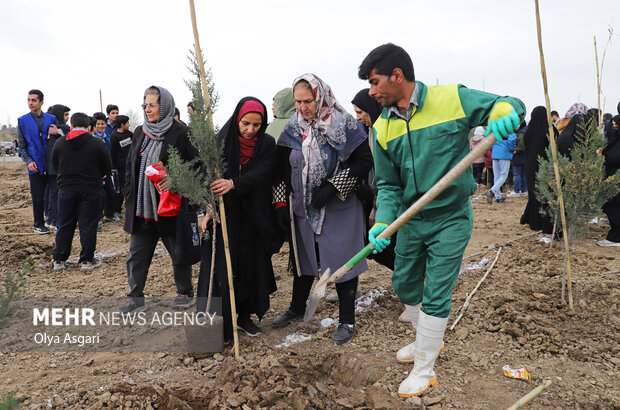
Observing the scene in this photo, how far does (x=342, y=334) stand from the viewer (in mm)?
3580

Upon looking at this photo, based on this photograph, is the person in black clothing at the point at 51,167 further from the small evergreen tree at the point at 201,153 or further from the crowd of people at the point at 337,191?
the small evergreen tree at the point at 201,153

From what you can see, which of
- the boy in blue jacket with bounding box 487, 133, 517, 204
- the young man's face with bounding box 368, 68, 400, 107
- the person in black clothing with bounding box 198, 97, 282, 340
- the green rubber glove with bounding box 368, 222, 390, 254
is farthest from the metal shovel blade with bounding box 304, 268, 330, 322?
the boy in blue jacket with bounding box 487, 133, 517, 204

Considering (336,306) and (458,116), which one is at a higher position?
(458,116)

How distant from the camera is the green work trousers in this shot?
2652mm

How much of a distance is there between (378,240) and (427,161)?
1.76 ft

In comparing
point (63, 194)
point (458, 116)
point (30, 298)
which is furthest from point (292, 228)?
point (63, 194)

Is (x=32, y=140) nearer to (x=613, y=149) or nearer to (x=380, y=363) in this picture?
(x=380, y=363)

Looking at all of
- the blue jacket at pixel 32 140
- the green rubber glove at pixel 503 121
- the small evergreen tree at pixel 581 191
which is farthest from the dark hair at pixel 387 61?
the blue jacket at pixel 32 140

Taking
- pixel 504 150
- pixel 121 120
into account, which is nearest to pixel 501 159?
pixel 504 150

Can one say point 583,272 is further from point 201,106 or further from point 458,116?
point 201,106

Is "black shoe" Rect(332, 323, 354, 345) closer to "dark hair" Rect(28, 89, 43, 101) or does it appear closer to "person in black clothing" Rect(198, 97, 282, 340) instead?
"person in black clothing" Rect(198, 97, 282, 340)

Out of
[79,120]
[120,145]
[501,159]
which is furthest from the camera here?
[501,159]

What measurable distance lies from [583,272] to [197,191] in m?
4.31

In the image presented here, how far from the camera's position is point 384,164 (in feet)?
9.32
